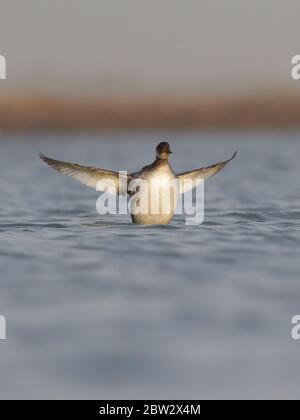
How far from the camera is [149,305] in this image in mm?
9492

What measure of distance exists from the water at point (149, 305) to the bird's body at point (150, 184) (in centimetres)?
34

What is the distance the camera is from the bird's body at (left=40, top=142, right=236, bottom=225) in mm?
13805

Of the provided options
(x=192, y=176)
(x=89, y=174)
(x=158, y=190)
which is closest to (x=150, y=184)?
(x=158, y=190)

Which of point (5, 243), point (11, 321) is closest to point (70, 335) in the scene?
point (11, 321)

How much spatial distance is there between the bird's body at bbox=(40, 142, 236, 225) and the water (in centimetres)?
34

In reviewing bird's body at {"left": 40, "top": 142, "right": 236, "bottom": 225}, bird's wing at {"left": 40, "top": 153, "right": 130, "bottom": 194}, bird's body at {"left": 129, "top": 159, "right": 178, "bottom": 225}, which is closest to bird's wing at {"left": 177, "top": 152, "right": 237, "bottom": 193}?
bird's body at {"left": 40, "top": 142, "right": 236, "bottom": 225}

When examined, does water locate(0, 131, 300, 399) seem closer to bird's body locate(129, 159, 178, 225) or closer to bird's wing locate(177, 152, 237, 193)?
bird's body locate(129, 159, 178, 225)

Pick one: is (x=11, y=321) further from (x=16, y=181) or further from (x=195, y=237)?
(x=16, y=181)

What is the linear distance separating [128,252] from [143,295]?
2.83 meters

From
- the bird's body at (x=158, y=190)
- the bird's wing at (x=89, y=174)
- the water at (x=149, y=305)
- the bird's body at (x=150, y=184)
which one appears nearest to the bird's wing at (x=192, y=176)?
the bird's body at (x=150, y=184)

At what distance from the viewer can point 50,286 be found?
34.4 feet

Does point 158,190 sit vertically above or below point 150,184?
below

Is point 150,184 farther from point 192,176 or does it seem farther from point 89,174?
point 89,174

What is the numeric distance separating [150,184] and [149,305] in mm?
4504
